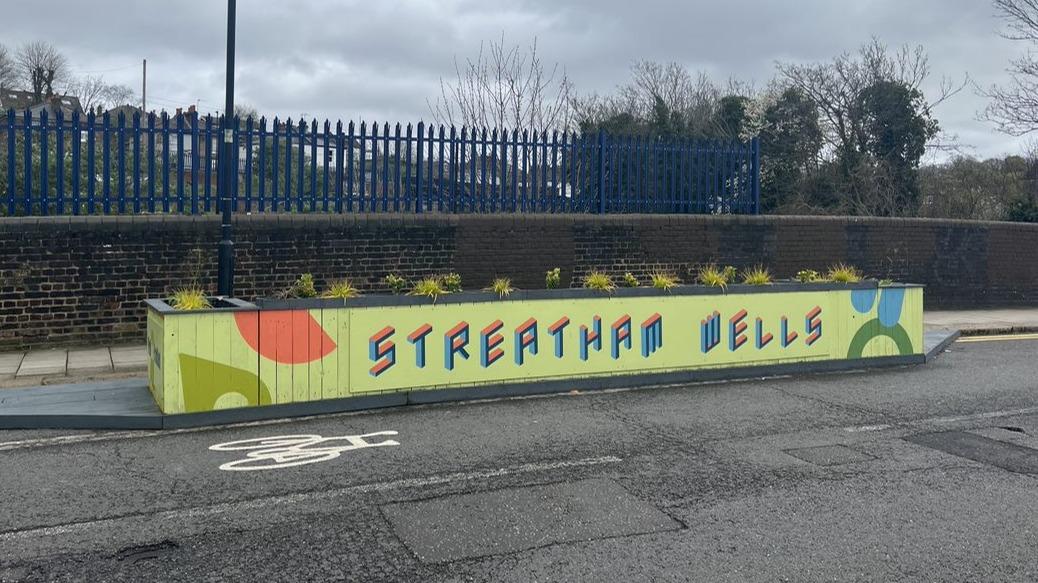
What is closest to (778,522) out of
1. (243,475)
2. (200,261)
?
(243,475)

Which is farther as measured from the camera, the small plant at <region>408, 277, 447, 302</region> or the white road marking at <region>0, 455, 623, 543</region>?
the small plant at <region>408, 277, 447, 302</region>

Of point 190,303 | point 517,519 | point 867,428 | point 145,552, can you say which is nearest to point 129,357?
point 190,303

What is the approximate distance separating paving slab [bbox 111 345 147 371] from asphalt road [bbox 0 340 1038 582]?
9.48ft

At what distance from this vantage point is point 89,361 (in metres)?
10.3

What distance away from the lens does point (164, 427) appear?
7422 mm

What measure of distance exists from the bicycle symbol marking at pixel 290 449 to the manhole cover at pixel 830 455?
10.5 feet

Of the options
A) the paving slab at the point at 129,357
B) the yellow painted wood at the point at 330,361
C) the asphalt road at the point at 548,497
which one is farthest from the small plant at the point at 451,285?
the paving slab at the point at 129,357

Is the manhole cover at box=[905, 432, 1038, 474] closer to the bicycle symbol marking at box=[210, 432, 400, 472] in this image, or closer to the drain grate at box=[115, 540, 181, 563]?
the bicycle symbol marking at box=[210, 432, 400, 472]

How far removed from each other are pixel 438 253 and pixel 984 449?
8.70m

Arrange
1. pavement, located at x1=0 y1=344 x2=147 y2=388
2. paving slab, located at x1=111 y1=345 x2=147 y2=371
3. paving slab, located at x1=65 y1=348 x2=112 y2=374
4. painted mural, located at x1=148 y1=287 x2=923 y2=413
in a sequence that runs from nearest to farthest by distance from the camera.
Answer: painted mural, located at x1=148 y1=287 x2=923 y2=413, pavement, located at x1=0 y1=344 x2=147 y2=388, paving slab, located at x1=65 y1=348 x2=112 y2=374, paving slab, located at x1=111 y1=345 x2=147 y2=371

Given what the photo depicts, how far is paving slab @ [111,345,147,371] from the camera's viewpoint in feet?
32.9

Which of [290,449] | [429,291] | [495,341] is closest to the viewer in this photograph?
[290,449]

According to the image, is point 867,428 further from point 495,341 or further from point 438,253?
point 438,253

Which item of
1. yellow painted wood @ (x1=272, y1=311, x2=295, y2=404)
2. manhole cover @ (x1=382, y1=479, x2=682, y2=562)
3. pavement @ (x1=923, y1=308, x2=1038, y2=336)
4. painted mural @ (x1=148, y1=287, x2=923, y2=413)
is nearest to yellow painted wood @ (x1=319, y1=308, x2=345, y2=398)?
painted mural @ (x1=148, y1=287, x2=923, y2=413)
